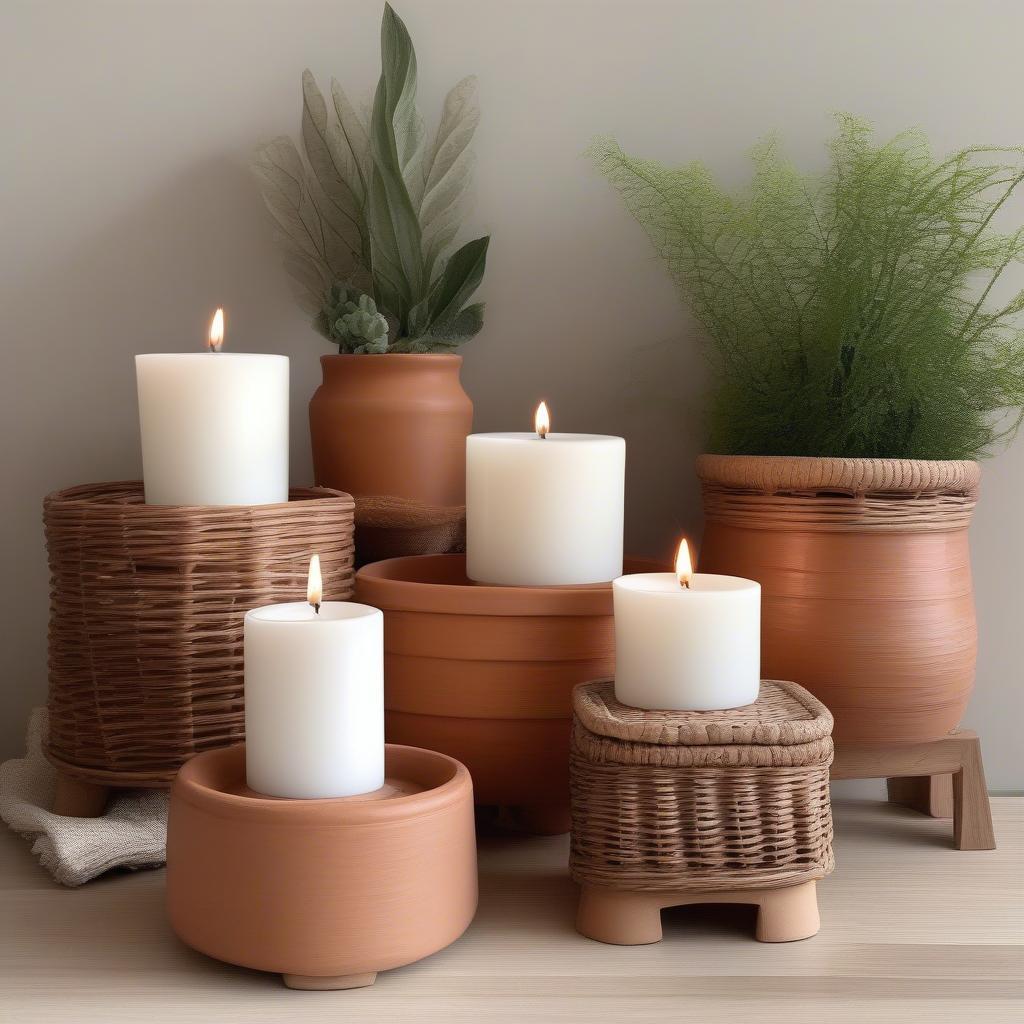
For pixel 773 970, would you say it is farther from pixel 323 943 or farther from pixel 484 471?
pixel 484 471

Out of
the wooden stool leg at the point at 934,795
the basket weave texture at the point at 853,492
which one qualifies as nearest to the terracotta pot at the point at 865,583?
the basket weave texture at the point at 853,492

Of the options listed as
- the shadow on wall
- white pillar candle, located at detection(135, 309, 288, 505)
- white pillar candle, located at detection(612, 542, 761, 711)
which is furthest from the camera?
the shadow on wall

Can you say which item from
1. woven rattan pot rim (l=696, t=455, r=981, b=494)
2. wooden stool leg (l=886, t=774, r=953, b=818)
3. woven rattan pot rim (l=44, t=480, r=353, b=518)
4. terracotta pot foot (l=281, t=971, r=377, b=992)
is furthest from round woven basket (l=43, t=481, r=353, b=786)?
wooden stool leg (l=886, t=774, r=953, b=818)

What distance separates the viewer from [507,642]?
32.7 inches

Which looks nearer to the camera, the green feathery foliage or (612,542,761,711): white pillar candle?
(612,542,761,711): white pillar candle

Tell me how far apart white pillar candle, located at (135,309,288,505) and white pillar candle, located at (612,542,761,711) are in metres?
0.30

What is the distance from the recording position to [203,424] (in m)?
0.84

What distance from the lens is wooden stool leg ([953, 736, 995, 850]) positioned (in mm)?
910

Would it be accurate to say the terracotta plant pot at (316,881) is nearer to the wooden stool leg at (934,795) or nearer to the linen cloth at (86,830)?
the linen cloth at (86,830)

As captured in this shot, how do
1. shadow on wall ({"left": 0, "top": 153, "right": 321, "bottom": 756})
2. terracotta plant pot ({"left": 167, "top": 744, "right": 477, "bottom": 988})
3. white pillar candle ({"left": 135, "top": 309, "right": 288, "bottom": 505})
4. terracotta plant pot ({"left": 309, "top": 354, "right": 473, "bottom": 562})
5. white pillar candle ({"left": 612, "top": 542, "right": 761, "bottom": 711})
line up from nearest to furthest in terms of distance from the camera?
terracotta plant pot ({"left": 167, "top": 744, "right": 477, "bottom": 988}), white pillar candle ({"left": 612, "top": 542, "right": 761, "bottom": 711}), white pillar candle ({"left": 135, "top": 309, "right": 288, "bottom": 505}), terracotta plant pot ({"left": 309, "top": 354, "right": 473, "bottom": 562}), shadow on wall ({"left": 0, "top": 153, "right": 321, "bottom": 756})

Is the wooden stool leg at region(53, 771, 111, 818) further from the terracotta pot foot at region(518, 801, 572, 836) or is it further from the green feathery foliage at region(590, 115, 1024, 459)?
the green feathery foliage at region(590, 115, 1024, 459)

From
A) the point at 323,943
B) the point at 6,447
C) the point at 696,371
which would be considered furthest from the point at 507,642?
the point at 6,447

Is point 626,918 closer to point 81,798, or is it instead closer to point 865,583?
point 865,583

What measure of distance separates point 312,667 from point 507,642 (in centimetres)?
19
